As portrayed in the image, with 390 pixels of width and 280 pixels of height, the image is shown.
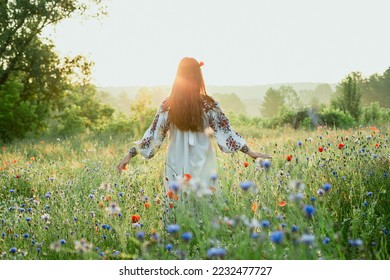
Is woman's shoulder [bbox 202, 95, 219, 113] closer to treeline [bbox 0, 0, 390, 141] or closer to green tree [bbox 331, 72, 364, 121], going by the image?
treeline [bbox 0, 0, 390, 141]

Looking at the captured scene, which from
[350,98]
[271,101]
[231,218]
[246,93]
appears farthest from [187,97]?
[246,93]

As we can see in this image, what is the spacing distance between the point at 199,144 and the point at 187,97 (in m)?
0.51

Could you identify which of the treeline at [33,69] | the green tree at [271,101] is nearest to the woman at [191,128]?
the treeline at [33,69]

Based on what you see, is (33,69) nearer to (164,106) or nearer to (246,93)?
(164,106)

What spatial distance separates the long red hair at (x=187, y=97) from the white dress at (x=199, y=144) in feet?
0.34

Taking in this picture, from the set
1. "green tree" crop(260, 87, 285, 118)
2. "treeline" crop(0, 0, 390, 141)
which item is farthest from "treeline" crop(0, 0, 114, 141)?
"green tree" crop(260, 87, 285, 118)

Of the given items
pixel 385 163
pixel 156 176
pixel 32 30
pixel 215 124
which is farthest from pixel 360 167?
pixel 32 30

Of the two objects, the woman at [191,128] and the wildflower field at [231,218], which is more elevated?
the woman at [191,128]

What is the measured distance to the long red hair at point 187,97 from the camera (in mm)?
4277

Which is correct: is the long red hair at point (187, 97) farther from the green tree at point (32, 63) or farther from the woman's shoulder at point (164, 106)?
the green tree at point (32, 63)

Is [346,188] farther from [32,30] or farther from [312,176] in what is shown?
[32,30]

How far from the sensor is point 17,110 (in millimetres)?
15828
